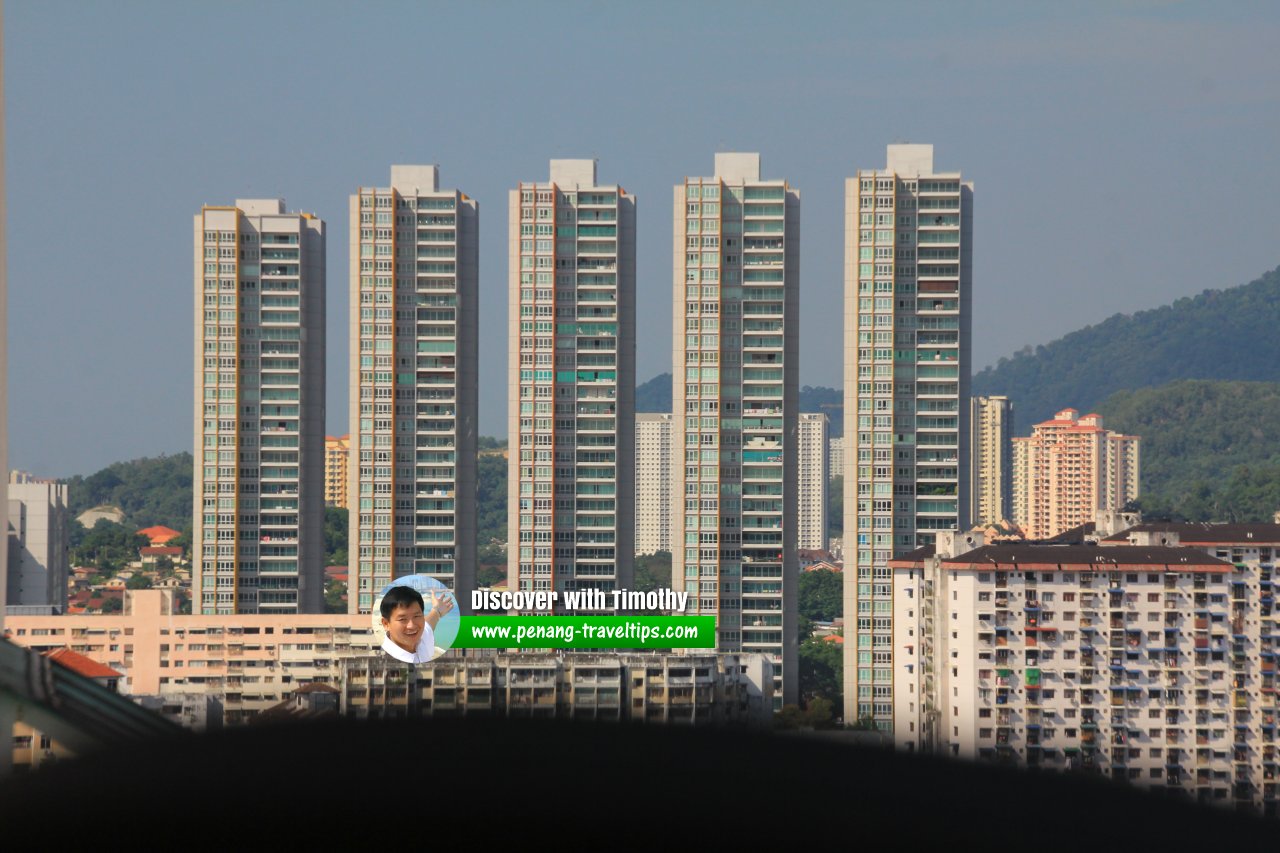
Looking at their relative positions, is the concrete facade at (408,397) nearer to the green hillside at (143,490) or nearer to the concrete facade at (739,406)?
the concrete facade at (739,406)

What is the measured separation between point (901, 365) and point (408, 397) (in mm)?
6126

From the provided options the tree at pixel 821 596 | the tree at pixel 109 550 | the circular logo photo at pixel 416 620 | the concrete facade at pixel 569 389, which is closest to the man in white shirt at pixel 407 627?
the circular logo photo at pixel 416 620

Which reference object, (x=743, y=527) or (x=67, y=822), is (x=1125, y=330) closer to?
(x=743, y=527)

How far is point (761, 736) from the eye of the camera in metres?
0.61

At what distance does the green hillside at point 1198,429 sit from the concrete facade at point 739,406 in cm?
3098

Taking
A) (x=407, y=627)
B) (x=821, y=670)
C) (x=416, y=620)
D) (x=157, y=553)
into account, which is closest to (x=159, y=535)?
(x=157, y=553)

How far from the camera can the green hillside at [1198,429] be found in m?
50.9

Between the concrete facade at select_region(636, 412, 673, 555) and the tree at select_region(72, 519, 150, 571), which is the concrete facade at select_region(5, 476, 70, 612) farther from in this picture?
the concrete facade at select_region(636, 412, 673, 555)

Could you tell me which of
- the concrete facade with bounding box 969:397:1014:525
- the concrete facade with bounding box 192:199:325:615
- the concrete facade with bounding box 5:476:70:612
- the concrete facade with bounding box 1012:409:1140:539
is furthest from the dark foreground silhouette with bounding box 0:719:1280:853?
the concrete facade with bounding box 969:397:1014:525

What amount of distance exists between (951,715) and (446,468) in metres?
7.12

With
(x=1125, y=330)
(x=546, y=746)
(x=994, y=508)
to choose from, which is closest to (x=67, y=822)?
(x=546, y=746)

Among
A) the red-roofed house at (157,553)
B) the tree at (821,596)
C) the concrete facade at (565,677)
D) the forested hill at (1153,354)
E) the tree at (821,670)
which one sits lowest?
the tree at (821,670)

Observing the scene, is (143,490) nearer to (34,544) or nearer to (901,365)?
(34,544)

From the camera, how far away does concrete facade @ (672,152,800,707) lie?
1842 cm
